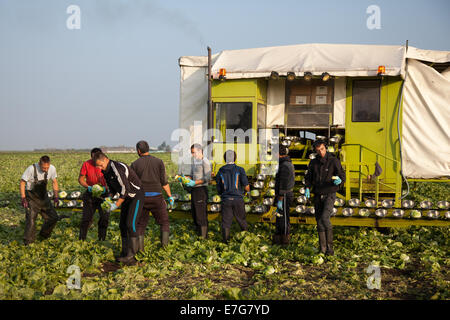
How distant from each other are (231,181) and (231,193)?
25 centimetres

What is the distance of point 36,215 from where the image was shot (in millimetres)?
8555

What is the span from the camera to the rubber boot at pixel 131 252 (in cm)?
724

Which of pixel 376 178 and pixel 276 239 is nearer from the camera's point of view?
pixel 276 239

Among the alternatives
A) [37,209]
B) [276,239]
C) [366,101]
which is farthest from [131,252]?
[366,101]

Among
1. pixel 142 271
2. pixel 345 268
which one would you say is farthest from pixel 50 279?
pixel 345 268

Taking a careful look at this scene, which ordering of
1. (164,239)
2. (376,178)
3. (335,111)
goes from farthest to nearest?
(335,111)
(376,178)
(164,239)

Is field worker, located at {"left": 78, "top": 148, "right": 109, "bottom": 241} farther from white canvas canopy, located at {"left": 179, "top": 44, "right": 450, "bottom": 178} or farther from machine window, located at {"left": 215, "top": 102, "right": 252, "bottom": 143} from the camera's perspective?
white canvas canopy, located at {"left": 179, "top": 44, "right": 450, "bottom": 178}

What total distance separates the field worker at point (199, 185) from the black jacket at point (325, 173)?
2209 mm

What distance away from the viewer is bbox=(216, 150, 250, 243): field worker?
8.31 metres

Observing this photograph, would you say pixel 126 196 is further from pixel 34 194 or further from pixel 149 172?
pixel 34 194

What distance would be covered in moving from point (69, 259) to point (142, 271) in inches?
57.8

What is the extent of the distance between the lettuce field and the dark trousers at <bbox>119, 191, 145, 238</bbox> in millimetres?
557
